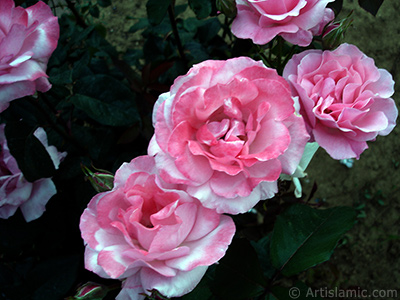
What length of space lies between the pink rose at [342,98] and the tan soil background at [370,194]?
3.76 feet

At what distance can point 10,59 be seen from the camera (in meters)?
0.66

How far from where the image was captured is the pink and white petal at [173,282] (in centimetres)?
48

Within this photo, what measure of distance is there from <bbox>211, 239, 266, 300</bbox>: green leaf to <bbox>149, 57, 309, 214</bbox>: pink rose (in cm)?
27

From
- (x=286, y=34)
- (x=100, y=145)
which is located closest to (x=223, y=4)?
(x=286, y=34)

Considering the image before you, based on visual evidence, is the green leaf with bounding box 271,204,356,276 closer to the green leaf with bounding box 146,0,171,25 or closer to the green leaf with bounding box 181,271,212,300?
the green leaf with bounding box 181,271,212,300

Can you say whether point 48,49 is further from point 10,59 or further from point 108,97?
point 108,97

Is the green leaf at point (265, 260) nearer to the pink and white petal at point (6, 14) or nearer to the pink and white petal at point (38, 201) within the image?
the pink and white petal at point (38, 201)

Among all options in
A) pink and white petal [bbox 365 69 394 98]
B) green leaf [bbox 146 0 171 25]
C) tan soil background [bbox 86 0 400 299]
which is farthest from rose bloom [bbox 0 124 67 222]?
tan soil background [bbox 86 0 400 299]

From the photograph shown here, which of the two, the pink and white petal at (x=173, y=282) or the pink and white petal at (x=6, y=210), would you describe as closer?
the pink and white petal at (x=173, y=282)

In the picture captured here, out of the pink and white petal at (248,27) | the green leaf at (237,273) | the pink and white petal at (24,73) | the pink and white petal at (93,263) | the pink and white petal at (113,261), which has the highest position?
the pink and white petal at (24,73)

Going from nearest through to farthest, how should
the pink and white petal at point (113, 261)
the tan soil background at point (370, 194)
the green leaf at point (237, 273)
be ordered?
the pink and white petal at point (113, 261)
the green leaf at point (237, 273)
the tan soil background at point (370, 194)

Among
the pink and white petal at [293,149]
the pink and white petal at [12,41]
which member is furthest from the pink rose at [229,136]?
the pink and white petal at [12,41]

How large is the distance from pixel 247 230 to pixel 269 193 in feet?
2.68

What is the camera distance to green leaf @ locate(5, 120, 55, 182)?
0.84m
